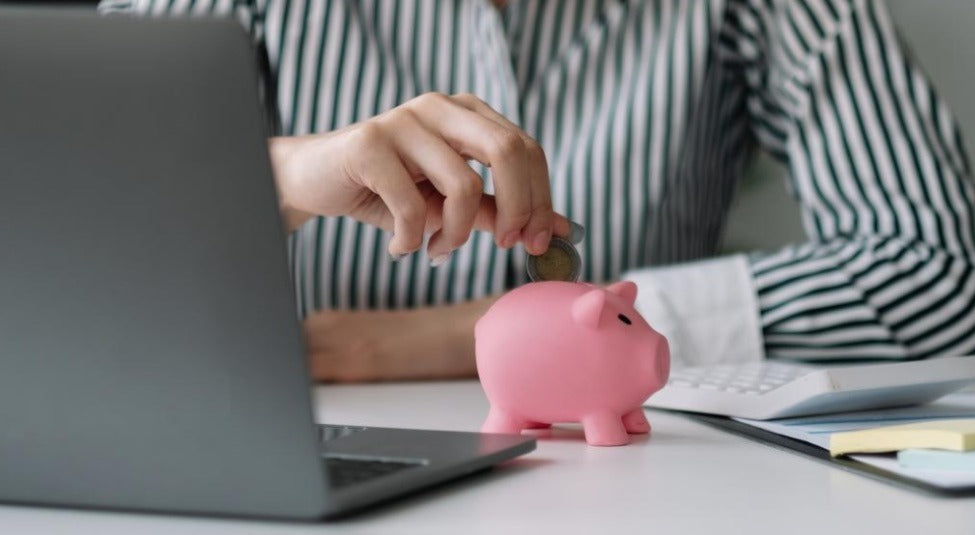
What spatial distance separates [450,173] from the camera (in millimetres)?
651

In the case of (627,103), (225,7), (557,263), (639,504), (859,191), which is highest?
(225,7)

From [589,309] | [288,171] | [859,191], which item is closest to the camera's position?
[589,309]

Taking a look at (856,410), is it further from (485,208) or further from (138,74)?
(138,74)

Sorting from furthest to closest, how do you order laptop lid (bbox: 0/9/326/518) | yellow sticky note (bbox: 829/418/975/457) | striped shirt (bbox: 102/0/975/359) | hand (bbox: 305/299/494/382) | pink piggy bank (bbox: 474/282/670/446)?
striped shirt (bbox: 102/0/975/359) → hand (bbox: 305/299/494/382) → pink piggy bank (bbox: 474/282/670/446) → yellow sticky note (bbox: 829/418/975/457) → laptop lid (bbox: 0/9/326/518)

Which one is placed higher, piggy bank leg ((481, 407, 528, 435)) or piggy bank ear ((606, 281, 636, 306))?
piggy bank ear ((606, 281, 636, 306))

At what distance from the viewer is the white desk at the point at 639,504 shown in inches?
17.4

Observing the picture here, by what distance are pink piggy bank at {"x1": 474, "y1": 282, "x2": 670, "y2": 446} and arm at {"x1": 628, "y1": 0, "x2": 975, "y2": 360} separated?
0.58 m

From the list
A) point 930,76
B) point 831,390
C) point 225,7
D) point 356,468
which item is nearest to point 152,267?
point 356,468

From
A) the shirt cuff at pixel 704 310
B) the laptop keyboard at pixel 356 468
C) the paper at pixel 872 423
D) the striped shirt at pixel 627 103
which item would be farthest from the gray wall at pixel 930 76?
the laptop keyboard at pixel 356 468

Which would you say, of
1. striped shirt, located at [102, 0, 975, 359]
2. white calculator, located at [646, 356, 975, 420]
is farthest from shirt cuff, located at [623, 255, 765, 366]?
white calculator, located at [646, 356, 975, 420]

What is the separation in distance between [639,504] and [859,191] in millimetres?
991

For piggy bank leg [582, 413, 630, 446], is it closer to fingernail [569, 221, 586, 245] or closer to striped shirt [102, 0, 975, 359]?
fingernail [569, 221, 586, 245]

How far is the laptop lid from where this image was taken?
1.24ft

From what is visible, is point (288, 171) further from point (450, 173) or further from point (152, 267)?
point (152, 267)
